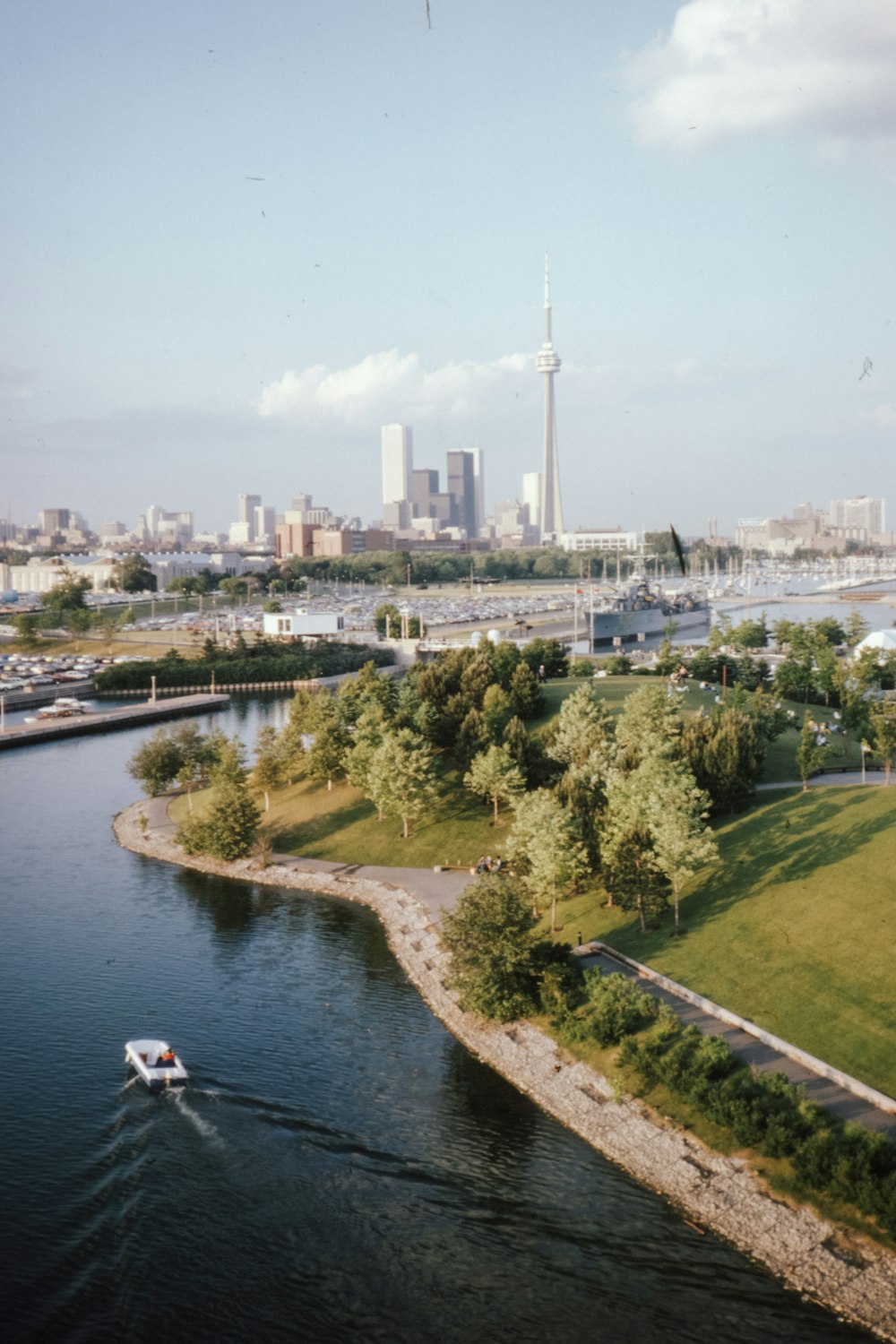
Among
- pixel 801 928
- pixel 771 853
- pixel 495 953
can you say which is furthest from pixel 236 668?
pixel 801 928

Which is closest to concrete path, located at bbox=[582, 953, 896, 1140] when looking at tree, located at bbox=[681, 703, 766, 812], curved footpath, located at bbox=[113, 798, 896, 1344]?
curved footpath, located at bbox=[113, 798, 896, 1344]

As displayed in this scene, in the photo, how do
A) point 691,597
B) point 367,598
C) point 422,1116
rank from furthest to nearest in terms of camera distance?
point 367,598 → point 691,597 → point 422,1116

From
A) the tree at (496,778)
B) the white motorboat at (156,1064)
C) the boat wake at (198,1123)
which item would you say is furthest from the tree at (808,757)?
the boat wake at (198,1123)

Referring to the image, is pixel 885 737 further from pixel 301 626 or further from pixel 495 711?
pixel 301 626

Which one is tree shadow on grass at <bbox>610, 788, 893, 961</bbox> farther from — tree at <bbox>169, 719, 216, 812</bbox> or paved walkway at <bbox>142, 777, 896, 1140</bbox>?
tree at <bbox>169, 719, 216, 812</bbox>

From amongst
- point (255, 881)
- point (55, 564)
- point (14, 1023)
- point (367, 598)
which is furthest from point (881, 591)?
point (14, 1023)

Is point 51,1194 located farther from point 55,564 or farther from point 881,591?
point 881,591
